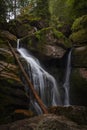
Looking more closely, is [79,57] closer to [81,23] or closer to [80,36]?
[80,36]

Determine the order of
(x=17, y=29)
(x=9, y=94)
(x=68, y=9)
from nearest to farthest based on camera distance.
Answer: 1. (x=9, y=94)
2. (x=68, y=9)
3. (x=17, y=29)

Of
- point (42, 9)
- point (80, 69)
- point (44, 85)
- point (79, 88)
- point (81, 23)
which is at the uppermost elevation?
point (42, 9)

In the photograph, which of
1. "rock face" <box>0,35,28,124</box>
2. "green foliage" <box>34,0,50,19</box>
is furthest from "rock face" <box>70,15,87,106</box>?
"green foliage" <box>34,0,50,19</box>

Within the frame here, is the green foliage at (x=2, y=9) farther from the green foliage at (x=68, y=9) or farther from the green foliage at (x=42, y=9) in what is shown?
the green foliage at (x=42, y=9)

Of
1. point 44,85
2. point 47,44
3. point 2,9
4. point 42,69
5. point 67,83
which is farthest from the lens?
point 47,44

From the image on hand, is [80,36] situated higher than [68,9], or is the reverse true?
[68,9]

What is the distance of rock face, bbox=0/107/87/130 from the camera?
468cm

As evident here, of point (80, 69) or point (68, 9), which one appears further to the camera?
point (68, 9)

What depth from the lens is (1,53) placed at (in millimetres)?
10227

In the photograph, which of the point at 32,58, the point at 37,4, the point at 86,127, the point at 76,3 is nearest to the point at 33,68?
the point at 32,58

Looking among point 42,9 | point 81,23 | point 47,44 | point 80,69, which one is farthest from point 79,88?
point 42,9

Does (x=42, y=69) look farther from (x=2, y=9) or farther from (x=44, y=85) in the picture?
(x=2, y=9)

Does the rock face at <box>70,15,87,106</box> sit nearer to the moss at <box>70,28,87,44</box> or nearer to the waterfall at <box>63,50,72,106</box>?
the moss at <box>70,28,87,44</box>

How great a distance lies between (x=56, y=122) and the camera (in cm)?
484
